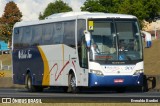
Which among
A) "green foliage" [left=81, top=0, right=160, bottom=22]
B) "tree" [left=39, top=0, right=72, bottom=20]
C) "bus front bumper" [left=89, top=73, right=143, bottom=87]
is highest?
"tree" [left=39, top=0, right=72, bottom=20]

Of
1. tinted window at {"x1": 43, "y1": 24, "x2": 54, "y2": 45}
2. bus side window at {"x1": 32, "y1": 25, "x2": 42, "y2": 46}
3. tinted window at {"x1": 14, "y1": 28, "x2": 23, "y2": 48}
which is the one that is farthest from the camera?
tinted window at {"x1": 14, "y1": 28, "x2": 23, "y2": 48}

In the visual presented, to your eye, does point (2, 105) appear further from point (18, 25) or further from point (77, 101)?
point (18, 25)

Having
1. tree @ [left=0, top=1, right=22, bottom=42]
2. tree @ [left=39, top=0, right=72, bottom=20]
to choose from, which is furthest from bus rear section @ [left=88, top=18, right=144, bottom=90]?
tree @ [left=39, top=0, right=72, bottom=20]

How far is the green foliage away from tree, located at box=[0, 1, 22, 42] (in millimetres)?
28627

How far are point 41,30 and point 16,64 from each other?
15.1 ft

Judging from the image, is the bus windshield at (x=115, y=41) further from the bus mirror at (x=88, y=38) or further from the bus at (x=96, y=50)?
the bus mirror at (x=88, y=38)

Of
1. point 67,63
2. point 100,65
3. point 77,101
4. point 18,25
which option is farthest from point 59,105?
point 18,25

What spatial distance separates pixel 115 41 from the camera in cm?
3294

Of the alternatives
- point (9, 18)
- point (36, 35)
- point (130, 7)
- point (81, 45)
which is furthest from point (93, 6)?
point (81, 45)

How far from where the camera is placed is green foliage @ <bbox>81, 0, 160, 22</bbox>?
109375 millimetres

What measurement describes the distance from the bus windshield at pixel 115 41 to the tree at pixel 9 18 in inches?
4497

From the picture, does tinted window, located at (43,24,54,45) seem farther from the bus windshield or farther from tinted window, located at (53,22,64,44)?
the bus windshield

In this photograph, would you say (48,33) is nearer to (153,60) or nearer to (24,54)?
(24,54)

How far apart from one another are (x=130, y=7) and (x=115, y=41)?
76506mm
